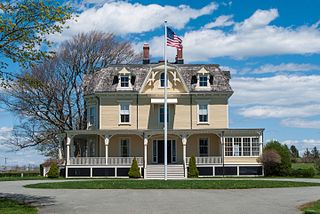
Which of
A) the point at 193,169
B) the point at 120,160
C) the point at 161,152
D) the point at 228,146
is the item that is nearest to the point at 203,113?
the point at 228,146

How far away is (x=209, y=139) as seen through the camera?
4381 centimetres

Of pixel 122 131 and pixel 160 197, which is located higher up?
pixel 122 131

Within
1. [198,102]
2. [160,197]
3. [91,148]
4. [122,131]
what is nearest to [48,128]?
[91,148]

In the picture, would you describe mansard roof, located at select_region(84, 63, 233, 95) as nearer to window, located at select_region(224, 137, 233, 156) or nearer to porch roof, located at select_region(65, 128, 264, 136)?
porch roof, located at select_region(65, 128, 264, 136)

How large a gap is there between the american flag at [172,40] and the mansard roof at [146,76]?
7894 millimetres

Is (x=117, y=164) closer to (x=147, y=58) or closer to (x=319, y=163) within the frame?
(x=147, y=58)

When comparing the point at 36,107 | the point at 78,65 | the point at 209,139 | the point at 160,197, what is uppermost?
the point at 78,65

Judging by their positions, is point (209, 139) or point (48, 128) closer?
point (209, 139)

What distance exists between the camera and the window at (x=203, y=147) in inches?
1729

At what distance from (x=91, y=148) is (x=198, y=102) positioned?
10345 millimetres

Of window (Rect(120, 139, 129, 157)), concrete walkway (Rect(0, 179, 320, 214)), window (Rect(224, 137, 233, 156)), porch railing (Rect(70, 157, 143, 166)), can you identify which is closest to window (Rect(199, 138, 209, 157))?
window (Rect(224, 137, 233, 156))

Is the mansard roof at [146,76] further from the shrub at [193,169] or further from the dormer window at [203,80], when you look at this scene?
the shrub at [193,169]

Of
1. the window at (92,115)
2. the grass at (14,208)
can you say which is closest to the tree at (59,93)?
the window at (92,115)

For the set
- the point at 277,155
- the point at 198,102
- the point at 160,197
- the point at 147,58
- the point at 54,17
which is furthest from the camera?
the point at 147,58
